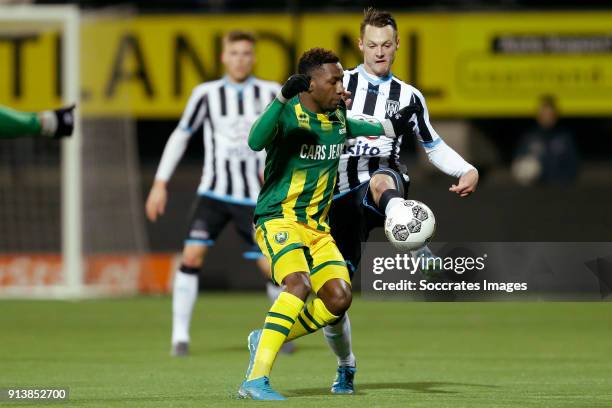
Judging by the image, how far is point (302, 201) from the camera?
7781 millimetres

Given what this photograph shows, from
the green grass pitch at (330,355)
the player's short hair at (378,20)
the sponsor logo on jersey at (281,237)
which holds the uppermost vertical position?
the player's short hair at (378,20)

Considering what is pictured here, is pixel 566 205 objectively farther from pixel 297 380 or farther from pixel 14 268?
pixel 297 380

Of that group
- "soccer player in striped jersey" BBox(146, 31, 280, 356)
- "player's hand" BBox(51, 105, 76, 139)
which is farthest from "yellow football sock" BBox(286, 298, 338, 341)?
"soccer player in striped jersey" BBox(146, 31, 280, 356)

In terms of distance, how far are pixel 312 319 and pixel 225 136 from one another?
3.75 meters

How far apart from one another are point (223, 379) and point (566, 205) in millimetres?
8242

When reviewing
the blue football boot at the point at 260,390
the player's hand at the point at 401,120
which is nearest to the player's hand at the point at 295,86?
the player's hand at the point at 401,120

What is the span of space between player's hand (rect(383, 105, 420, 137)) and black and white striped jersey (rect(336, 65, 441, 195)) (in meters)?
0.19

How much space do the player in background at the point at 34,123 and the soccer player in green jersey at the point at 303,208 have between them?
3.15ft

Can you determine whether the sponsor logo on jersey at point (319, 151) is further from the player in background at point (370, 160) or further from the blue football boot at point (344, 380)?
the blue football boot at point (344, 380)

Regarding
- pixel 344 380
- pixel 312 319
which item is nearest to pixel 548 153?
pixel 344 380

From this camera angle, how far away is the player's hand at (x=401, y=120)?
8.05 metres

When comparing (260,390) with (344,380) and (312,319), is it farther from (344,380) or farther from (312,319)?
(344,380)

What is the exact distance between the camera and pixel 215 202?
1102 centimetres

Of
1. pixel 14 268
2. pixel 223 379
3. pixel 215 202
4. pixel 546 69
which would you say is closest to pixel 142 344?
pixel 215 202
